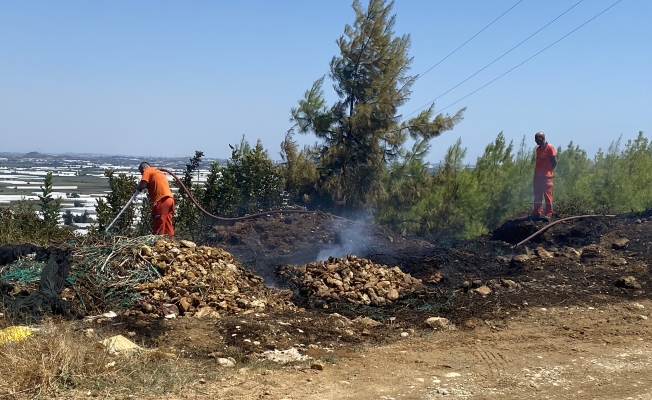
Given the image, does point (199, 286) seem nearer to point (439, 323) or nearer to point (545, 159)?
point (439, 323)

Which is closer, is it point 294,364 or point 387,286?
point 294,364

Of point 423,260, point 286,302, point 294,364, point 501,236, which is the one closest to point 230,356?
point 294,364

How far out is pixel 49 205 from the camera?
46.7ft

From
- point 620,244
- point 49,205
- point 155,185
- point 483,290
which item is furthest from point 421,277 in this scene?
point 49,205

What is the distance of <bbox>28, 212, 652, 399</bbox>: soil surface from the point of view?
196 inches

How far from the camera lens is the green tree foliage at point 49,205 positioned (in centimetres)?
1395

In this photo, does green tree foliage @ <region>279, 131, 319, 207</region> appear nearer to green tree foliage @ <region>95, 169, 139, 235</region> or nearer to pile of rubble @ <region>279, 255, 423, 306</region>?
green tree foliage @ <region>95, 169, 139, 235</region>

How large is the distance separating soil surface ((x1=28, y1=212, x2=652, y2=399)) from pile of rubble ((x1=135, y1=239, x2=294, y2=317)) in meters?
0.40

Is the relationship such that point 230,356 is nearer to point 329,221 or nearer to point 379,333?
point 379,333

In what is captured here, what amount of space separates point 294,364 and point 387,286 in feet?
10.9

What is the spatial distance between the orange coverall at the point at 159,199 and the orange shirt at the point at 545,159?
25.1ft

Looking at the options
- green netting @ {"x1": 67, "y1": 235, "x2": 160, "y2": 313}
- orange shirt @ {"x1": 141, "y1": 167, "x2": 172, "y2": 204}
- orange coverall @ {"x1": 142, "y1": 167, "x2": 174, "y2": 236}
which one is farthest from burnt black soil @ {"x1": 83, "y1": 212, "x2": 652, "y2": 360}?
orange shirt @ {"x1": 141, "y1": 167, "x2": 172, "y2": 204}

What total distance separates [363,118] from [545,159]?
205 inches

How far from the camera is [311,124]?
1711 cm
